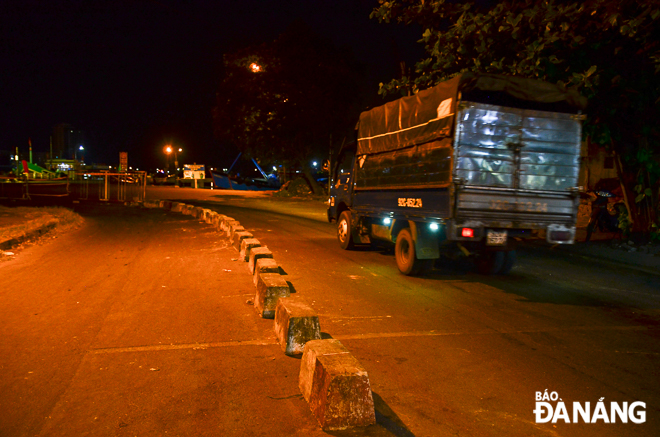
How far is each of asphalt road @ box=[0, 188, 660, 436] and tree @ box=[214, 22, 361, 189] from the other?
25.5 metres

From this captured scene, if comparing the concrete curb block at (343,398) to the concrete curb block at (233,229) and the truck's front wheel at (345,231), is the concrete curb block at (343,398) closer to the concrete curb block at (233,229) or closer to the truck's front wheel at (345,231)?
the truck's front wheel at (345,231)

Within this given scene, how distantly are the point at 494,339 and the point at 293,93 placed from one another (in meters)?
30.7

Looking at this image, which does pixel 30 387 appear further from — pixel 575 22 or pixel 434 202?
pixel 575 22

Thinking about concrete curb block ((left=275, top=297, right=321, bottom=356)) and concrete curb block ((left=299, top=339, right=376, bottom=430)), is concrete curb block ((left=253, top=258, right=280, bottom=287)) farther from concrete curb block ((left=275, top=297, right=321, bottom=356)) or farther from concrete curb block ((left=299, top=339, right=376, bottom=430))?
concrete curb block ((left=299, top=339, right=376, bottom=430))

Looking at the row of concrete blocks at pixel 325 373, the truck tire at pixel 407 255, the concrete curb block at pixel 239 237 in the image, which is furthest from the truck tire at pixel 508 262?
the concrete curb block at pixel 239 237

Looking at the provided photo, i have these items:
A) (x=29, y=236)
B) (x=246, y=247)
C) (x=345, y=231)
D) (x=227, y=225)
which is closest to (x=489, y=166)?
(x=246, y=247)

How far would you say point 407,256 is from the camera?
9.69m

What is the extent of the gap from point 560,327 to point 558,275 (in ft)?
13.1

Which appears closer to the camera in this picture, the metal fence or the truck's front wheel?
the truck's front wheel

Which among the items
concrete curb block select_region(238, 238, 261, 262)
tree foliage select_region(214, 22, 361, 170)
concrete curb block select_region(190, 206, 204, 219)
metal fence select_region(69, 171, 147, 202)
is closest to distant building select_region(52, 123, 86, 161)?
Result: metal fence select_region(69, 171, 147, 202)

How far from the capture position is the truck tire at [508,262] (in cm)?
982

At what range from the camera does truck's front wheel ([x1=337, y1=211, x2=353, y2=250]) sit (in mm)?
12664

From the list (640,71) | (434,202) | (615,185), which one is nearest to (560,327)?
(434,202)

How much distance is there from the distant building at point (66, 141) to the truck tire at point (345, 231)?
131 meters
